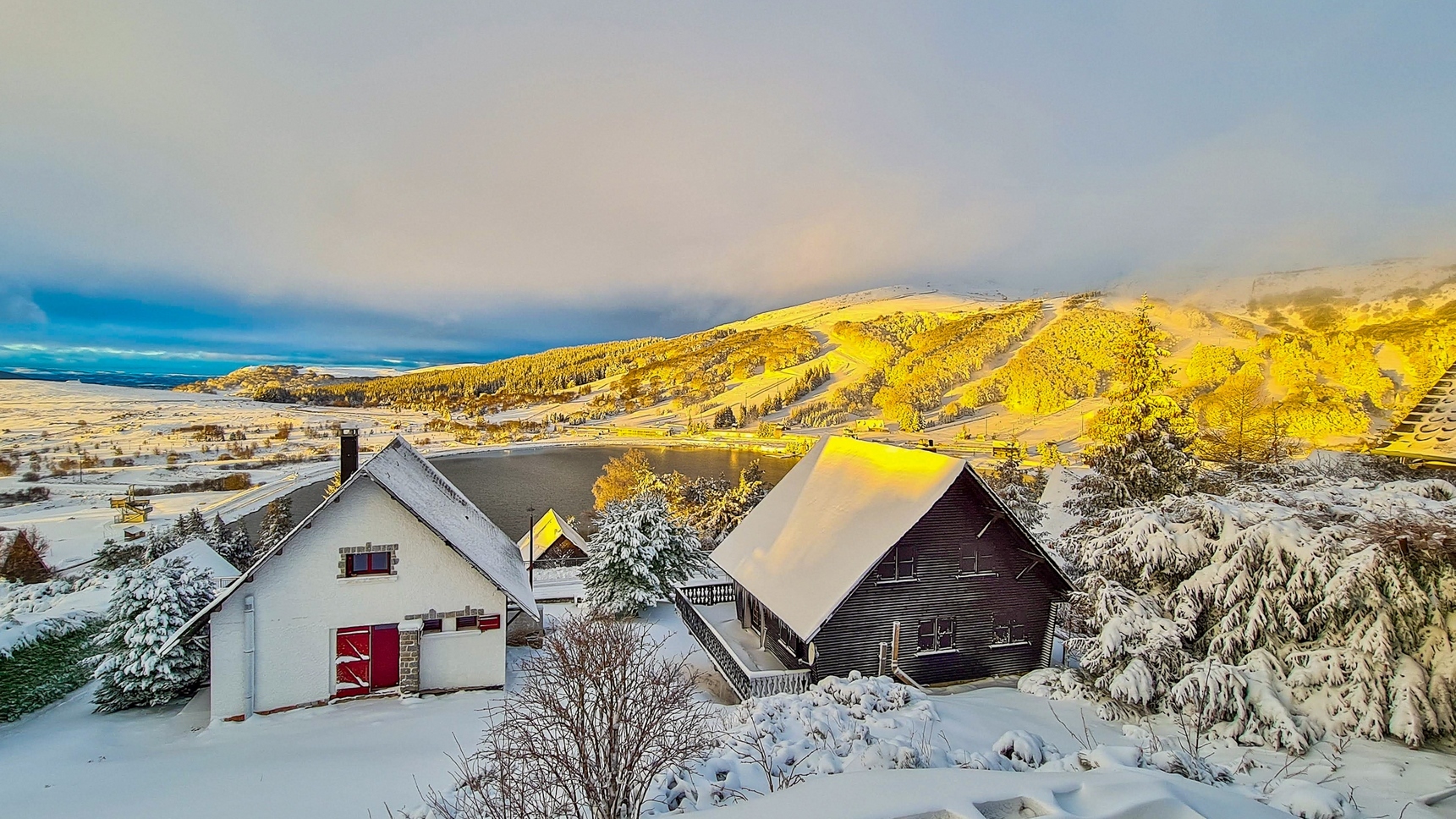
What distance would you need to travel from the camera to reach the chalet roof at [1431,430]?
54.0 feet

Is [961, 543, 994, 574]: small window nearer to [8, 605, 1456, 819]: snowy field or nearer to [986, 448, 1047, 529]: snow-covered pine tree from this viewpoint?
[8, 605, 1456, 819]: snowy field

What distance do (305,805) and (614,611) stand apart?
12.3 metres

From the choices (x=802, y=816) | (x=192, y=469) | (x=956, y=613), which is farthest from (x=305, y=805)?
(x=192, y=469)

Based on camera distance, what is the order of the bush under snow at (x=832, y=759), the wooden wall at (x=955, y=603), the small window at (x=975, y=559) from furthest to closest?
the small window at (x=975, y=559), the wooden wall at (x=955, y=603), the bush under snow at (x=832, y=759)

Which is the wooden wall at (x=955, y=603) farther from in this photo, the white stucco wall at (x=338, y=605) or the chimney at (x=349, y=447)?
the chimney at (x=349, y=447)

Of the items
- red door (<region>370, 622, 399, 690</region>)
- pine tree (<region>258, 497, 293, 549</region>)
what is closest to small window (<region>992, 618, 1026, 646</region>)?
red door (<region>370, 622, 399, 690</region>)

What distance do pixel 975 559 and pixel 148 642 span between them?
2012 centimetres

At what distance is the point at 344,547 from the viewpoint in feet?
44.7

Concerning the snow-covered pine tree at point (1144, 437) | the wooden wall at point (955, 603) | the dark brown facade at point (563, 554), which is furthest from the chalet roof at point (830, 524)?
the dark brown facade at point (563, 554)

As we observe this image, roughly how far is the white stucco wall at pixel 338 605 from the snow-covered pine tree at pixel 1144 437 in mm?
19424

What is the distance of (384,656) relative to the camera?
45.5 ft

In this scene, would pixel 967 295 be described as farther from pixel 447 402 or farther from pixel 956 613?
pixel 956 613

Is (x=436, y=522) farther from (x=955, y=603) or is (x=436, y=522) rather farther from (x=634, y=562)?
(x=955, y=603)

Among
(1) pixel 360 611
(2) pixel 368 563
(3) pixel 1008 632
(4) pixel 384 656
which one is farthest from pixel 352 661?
(3) pixel 1008 632
